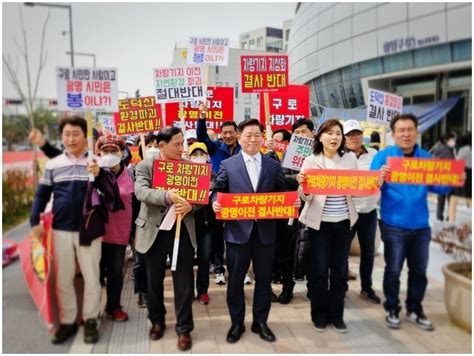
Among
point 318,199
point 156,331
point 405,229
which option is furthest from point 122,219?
point 405,229

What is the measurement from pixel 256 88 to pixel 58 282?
2.93 meters

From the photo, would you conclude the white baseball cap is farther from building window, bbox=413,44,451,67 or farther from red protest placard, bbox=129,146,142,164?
red protest placard, bbox=129,146,142,164

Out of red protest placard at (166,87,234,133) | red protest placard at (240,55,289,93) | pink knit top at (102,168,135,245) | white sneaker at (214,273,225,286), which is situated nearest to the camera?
pink knit top at (102,168,135,245)

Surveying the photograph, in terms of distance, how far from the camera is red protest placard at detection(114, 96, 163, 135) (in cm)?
433

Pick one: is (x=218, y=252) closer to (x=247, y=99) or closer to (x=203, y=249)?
(x=203, y=249)

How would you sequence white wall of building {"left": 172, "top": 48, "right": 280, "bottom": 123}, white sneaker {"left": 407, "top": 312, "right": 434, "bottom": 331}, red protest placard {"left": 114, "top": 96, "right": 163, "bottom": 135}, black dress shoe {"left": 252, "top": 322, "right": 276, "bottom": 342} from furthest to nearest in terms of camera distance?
white wall of building {"left": 172, "top": 48, "right": 280, "bottom": 123}, red protest placard {"left": 114, "top": 96, "right": 163, "bottom": 135}, black dress shoe {"left": 252, "top": 322, "right": 276, "bottom": 342}, white sneaker {"left": 407, "top": 312, "right": 434, "bottom": 331}

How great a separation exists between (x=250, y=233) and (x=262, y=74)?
2.09m

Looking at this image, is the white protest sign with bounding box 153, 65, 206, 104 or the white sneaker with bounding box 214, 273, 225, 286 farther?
the white sneaker with bounding box 214, 273, 225, 286

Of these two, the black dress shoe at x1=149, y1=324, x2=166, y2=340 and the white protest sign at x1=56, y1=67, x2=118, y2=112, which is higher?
the white protest sign at x1=56, y1=67, x2=118, y2=112

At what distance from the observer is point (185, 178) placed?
3.28 meters

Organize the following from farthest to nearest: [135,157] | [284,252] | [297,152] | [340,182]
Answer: [135,157] → [284,252] → [297,152] → [340,182]

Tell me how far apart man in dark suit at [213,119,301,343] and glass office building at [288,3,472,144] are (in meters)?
0.76

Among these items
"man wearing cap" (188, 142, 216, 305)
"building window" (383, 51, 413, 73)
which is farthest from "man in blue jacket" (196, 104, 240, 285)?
"building window" (383, 51, 413, 73)

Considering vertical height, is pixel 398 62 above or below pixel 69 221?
above
